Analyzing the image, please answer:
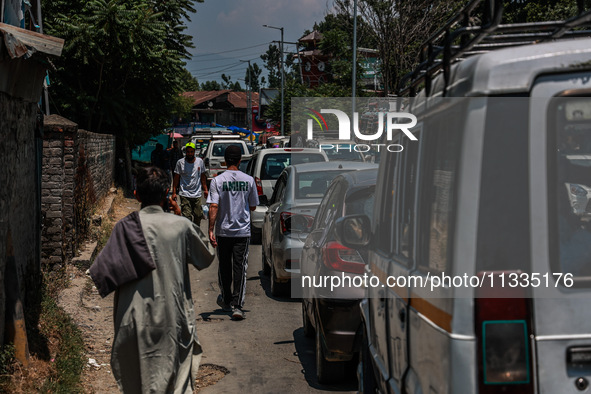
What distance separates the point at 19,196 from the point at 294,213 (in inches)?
134

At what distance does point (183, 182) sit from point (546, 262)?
36.8ft

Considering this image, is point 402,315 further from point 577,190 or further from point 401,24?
point 401,24

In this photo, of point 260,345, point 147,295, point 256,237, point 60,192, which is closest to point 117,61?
point 256,237

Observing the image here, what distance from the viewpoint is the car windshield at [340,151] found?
1744cm

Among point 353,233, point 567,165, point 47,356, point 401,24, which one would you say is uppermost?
point 401,24

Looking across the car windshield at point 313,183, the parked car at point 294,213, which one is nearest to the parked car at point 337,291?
the parked car at point 294,213

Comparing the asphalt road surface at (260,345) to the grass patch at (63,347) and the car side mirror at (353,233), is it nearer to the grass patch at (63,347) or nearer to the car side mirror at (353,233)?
the grass patch at (63,347)

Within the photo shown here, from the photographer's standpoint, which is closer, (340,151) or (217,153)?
(340,151)

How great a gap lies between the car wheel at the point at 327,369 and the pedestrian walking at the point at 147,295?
1897 millimetres

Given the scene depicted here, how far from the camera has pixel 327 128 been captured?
4247cm

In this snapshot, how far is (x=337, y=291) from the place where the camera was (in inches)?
233

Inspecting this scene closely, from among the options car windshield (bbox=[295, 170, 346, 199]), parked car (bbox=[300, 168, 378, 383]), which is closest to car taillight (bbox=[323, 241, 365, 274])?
parked car (bbox=[300, 168, 378, 383])

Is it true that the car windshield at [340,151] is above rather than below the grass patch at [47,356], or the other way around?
above

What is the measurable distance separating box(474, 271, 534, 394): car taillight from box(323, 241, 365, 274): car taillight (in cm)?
358
